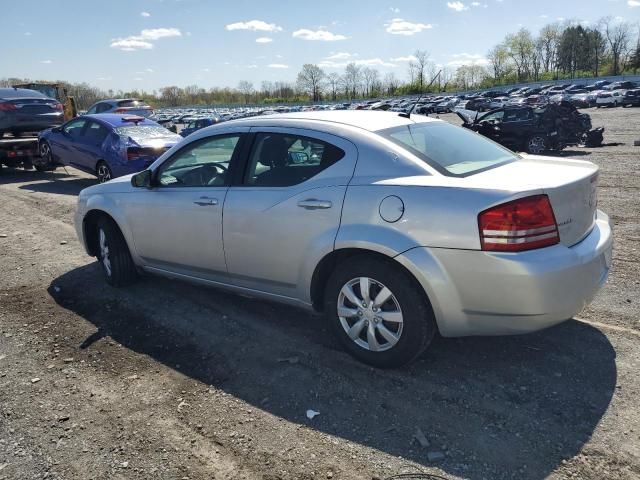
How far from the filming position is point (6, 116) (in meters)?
13.4

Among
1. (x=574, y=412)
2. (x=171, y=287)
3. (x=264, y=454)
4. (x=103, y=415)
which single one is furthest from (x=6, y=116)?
(x=574, y=412)

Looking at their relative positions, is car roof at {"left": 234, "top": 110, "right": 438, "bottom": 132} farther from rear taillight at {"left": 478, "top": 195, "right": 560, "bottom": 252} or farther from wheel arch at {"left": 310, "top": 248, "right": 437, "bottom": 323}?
rear taillight at {"left": 478, "top": 195, "right": 560, "bottom": 252}

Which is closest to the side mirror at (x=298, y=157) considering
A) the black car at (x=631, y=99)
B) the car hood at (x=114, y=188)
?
the car hood at (x=114, y=188)

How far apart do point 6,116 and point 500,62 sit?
410 feet

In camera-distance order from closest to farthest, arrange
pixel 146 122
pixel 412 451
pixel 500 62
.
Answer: pixel 412 451 < pixel 146 122 < pixel 500 62

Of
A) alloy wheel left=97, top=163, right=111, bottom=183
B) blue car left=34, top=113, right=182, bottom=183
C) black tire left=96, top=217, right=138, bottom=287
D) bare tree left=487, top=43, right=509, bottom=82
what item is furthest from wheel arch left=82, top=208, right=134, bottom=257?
bare tree left=487, top=43, right=509, bottom=82

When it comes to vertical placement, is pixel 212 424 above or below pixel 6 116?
below

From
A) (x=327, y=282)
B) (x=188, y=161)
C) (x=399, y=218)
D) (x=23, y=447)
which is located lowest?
(x=23, y=447)

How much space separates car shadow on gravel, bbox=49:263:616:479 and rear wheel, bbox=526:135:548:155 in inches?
533

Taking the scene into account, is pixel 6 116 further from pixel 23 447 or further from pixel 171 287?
pixel 23 447

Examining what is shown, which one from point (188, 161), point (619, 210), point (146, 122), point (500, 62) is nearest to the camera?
point (188, 161)

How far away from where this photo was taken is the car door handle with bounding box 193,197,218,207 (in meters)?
4.04

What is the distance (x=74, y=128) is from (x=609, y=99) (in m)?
48.3

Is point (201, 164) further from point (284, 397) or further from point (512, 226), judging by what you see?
point (512, 226)
